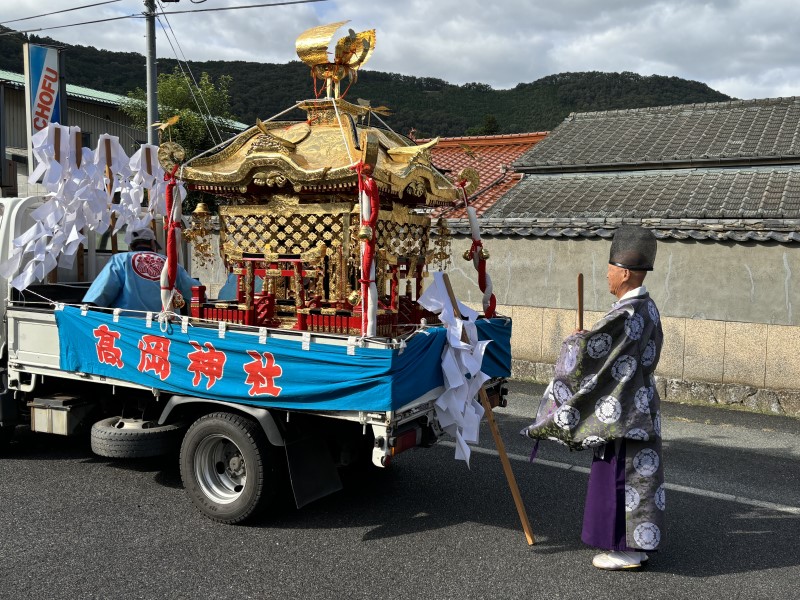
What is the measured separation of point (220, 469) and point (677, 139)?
1180 cm

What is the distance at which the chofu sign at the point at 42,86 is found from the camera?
9.83 meters

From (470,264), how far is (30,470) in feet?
25.5

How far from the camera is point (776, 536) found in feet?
15.9

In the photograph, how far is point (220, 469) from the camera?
496 centimetres

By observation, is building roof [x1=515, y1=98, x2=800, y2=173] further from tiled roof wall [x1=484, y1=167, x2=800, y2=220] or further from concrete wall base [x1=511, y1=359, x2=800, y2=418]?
concrete wall base [x1=511, y1=359, x2=800, y2=418]

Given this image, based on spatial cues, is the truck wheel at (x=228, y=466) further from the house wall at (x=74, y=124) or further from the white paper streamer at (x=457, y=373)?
the house wall at (x=74, y=124)

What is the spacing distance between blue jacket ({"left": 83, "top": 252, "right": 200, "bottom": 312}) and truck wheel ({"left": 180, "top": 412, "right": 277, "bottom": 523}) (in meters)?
1.48

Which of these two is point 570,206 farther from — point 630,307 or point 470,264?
point 630,307

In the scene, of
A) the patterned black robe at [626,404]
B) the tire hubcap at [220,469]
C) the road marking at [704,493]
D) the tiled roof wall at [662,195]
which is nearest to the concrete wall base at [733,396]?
the tiled roof wall at [662,195]

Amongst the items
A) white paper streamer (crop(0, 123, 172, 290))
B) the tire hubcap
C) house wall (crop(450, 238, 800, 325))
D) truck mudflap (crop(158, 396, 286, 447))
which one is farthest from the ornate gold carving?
house wall (crop(450, 238, 800, 325))

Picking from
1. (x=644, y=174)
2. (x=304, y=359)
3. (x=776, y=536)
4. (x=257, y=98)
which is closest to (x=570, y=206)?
(x=644, y=174)

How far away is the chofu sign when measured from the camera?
9828 millimetres

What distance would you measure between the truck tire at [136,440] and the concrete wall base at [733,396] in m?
7.10

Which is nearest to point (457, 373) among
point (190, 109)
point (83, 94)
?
point (190, 109)
